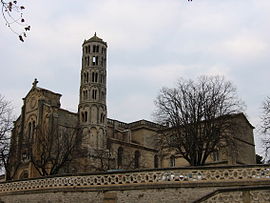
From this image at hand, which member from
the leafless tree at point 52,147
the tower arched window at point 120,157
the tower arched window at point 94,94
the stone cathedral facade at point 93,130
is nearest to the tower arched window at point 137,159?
the stone cathedral facade at point 93,130

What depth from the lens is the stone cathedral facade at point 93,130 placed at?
48.5 m

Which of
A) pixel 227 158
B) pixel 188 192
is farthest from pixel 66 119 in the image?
pixel 188 192

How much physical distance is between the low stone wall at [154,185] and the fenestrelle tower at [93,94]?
31.5 metres

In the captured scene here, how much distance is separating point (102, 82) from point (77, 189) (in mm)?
38738

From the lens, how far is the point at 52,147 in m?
43.1

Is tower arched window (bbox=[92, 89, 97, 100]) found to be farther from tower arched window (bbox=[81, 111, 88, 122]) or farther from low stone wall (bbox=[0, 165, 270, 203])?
low stone wall (bbox=[0, 165, 270, 203])

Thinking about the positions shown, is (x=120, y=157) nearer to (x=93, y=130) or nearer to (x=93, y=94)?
(x=93, y=130)

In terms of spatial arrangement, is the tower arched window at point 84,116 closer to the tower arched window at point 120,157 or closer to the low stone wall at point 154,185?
the tower arched window at point 120,157

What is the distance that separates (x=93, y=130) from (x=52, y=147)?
43.1 feet

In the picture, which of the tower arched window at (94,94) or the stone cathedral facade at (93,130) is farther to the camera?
the tower arched window at (94,94)

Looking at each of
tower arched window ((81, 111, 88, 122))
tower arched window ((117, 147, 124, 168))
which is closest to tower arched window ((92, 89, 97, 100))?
tower arched window ((81, 111, 88, 122))

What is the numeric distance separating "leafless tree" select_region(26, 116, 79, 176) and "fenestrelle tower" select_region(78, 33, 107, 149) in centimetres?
376

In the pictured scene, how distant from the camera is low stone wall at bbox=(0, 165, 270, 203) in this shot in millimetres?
17344

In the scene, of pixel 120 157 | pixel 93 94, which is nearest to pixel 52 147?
pixel 120 157
